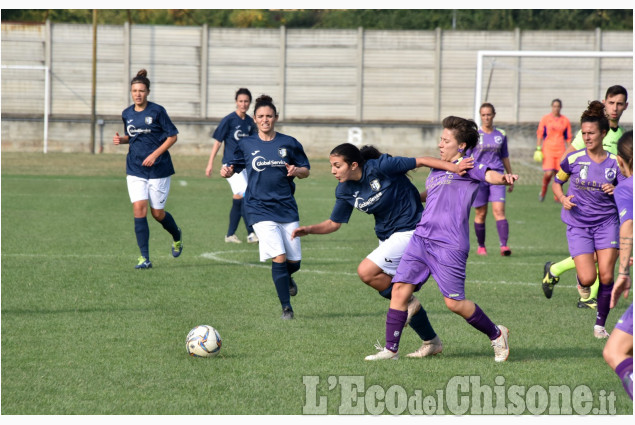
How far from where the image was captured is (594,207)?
7.86m

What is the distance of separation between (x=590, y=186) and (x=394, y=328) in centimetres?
243

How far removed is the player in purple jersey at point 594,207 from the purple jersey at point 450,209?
1.70 meters

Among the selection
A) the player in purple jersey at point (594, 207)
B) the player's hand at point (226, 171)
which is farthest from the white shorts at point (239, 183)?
the player in purple jersey at point (594, 207)

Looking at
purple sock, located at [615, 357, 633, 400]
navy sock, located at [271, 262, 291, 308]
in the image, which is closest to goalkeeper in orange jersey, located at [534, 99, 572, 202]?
navy sock, located at [271, 262, 291, 308]

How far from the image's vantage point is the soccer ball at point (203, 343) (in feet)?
21.3

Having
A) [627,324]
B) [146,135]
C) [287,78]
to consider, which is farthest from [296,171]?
[287,78]

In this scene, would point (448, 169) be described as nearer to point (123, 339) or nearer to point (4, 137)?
point (123, 339)

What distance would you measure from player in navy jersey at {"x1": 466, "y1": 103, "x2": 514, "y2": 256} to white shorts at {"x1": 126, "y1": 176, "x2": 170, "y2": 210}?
13.8 feet

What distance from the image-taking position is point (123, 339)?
7.07 m

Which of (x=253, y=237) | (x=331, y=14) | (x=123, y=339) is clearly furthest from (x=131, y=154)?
(x=331, y=14)

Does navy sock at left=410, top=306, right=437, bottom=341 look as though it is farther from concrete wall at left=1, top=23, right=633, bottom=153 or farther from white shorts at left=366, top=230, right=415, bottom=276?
concrete wall at left=1, top=23, right=633, bottom=153

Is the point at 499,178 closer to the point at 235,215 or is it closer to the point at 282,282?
the point at 282,282

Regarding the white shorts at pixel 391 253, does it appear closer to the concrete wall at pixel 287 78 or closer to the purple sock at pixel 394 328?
the purple sock at pixel 394 328

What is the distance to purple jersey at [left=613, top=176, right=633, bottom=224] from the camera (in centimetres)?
586
